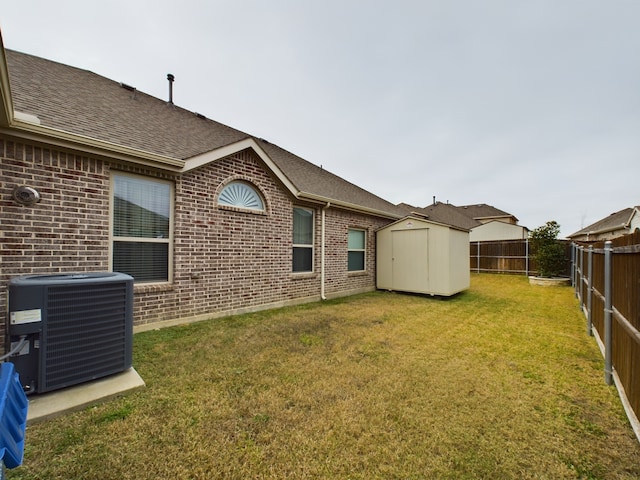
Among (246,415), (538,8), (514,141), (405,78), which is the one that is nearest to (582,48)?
(538,8)

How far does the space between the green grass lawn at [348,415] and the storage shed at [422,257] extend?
3.92 metres

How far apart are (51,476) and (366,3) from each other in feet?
34.6

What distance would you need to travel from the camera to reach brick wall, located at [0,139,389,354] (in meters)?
3.69

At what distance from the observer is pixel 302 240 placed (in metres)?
7.85

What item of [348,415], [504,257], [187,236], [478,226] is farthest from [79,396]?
[478,226]

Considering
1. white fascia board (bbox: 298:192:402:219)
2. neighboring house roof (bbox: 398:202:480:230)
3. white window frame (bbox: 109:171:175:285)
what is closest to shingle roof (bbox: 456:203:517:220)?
neighboring house roof (bbox: 398:202:480:230)

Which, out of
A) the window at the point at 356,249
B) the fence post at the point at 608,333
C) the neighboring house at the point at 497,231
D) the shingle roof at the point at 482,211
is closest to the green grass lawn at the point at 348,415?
the fence post at the point at 608,333

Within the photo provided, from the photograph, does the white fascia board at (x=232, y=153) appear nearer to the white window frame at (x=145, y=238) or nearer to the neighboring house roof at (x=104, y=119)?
the neighboring house roof at (x=104, y=119)

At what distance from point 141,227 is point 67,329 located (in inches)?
103

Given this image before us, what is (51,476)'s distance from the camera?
1.72m

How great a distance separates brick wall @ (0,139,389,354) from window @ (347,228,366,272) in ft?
1.96

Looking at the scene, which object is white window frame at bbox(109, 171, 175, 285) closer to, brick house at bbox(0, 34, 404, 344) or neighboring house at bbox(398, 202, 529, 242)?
brick house at bbox(0, 34, 404, 344)

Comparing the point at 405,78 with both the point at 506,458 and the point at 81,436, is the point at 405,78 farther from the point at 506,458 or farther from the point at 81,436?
the point at 81,436

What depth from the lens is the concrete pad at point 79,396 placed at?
91.4 inches
